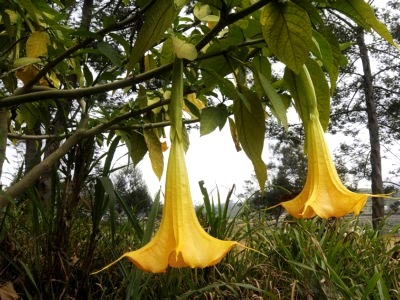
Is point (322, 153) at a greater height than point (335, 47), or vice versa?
point (335, 47)

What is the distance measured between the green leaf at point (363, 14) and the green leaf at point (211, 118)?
0.24 m

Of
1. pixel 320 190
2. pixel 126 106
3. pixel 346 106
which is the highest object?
pixel 346 106

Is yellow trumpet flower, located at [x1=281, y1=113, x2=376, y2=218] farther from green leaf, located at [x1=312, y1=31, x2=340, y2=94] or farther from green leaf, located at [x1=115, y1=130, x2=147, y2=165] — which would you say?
green leaf, located at [x1=115, y1=130, x2=147, y2=165]

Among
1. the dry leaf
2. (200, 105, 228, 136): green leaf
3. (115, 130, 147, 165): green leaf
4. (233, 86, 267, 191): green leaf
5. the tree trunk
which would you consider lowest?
the dry leaf

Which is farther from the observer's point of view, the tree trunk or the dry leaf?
the tree trunk

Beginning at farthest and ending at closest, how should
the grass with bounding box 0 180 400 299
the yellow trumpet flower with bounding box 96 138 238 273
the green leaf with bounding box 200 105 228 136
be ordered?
the grass with bounding box 0 180 400 299 < the green leaf with bounding box 200 105 228 136 < the yellow trumpet flower with bounding box 96 138 238 273

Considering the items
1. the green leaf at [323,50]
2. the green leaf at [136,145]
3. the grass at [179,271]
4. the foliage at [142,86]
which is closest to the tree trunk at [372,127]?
the grass at [179,271]

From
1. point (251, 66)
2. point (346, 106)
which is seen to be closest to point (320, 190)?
point (251, 66)

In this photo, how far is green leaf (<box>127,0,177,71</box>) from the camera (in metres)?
0.42

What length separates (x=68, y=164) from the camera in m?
1.41

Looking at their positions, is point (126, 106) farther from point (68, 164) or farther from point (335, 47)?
point (335, 47)

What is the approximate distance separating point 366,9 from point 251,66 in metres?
0.14

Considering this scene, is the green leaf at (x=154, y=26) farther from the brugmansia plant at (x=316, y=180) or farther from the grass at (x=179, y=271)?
the grass at (x=179, y=271)

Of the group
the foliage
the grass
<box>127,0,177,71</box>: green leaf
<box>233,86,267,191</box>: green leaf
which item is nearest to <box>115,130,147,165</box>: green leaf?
the foliage
